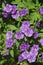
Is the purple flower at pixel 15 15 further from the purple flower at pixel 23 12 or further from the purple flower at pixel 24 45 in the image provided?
the purple flower at pixel 24 45

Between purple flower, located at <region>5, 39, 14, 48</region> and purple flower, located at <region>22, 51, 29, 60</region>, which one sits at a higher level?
purple flower, located at <region>5, 39, 14, 48</region>

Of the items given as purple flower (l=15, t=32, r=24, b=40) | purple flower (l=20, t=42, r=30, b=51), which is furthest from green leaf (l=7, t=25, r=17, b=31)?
purple flower (l=20, t=42, r=30, b=51)

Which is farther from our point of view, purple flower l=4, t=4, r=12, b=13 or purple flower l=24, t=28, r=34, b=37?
purple flower l=4, t=4, r=12, b=13

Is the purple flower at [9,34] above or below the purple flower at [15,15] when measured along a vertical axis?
below

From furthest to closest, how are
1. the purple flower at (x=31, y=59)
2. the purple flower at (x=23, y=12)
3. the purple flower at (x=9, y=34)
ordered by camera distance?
the purple flower at (x=23, y=12), the purple flower at (x=9, y=34), the purple flower at (x=31, y=59)

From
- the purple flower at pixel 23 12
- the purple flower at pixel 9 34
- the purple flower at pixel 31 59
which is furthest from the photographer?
the purple flower at pixel 23 12

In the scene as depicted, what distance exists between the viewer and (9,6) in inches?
138

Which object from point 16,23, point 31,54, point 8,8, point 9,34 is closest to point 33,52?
point 31,54

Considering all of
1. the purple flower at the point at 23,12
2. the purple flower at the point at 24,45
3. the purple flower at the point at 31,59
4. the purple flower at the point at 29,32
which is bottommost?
the purple flower at the point at 31,59

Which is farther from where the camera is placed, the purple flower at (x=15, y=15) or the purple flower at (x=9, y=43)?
the purple flower at (x=15, y=15)

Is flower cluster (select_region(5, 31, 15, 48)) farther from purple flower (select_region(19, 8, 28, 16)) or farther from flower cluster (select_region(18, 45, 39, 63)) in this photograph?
purple flower (select_region(19, 8, 28, 16))

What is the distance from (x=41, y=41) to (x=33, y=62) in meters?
0.27

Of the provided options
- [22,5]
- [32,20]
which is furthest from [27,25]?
[22,5]

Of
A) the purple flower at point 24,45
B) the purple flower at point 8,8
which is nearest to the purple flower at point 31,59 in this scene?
the purple flower at point 24,45
